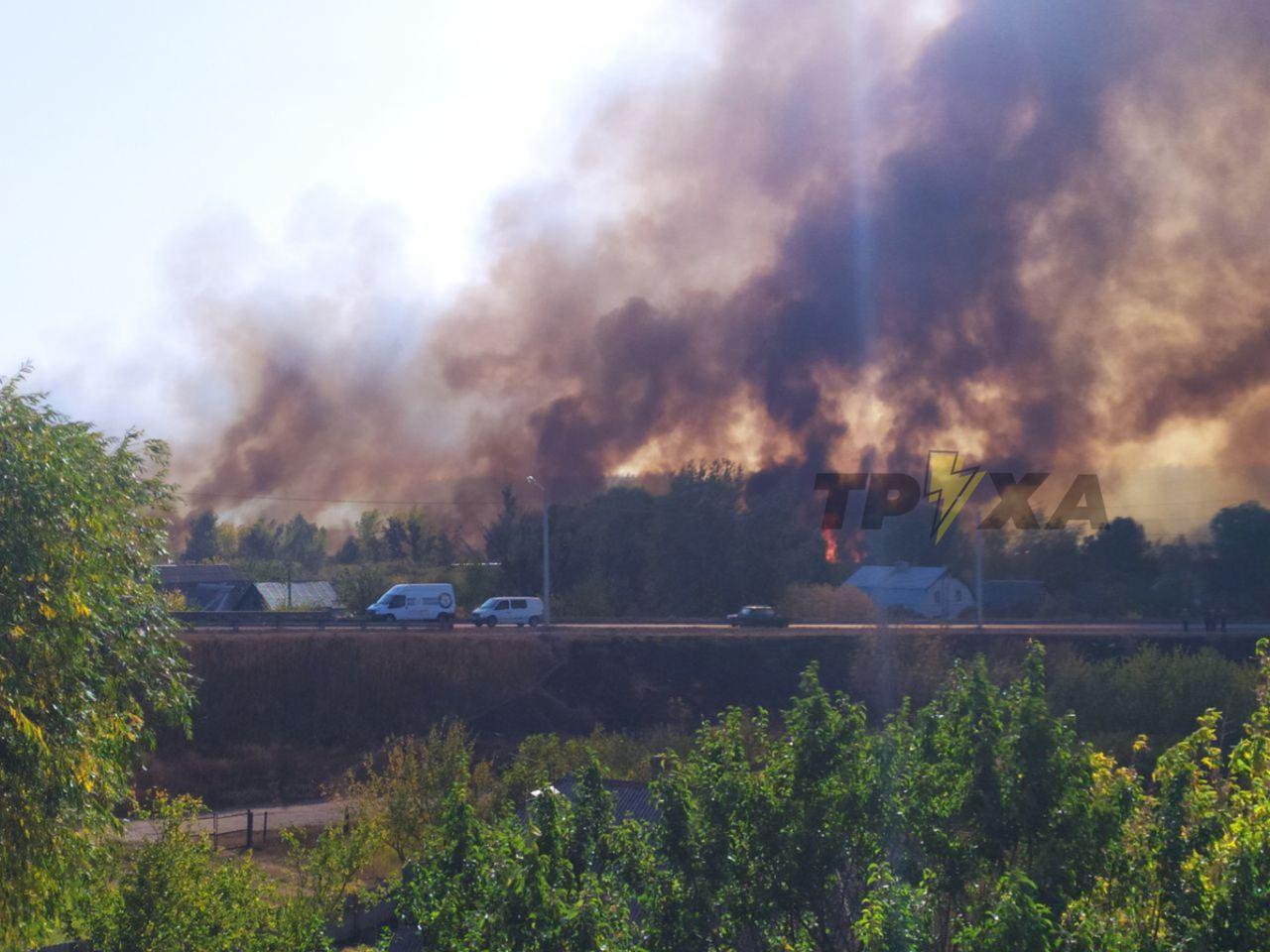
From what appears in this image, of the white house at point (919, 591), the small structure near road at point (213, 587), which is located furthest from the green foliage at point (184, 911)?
the small structure near road at point (213, 587)

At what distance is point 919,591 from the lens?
6456 centimetres

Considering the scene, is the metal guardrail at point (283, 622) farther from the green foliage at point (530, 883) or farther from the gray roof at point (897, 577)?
the green foliage at point (530, 883)

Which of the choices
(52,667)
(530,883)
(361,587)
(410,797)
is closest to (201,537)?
(361,587)

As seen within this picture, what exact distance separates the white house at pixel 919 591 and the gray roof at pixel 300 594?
31.1 m

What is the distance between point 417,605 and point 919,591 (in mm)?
27079

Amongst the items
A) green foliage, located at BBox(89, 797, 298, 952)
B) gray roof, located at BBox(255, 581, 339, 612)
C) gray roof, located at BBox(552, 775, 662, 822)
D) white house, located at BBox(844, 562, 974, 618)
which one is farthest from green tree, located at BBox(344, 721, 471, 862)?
gray roof, located at BBox(255, 581, 339, 612)

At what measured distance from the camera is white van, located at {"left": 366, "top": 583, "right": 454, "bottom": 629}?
54.5 m

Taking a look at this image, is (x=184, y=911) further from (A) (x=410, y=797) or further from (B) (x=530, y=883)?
(A) (x=410, y=797)

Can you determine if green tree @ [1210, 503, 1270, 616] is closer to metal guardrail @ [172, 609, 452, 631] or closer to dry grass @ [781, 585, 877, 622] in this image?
dry grass @ [781, 585, 877, 622]

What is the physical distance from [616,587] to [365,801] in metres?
42.2

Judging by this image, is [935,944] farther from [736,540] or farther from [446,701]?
[736,540]

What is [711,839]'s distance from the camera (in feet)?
29.1

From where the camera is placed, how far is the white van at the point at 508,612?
176ft

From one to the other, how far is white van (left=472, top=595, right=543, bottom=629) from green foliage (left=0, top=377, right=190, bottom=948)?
39.9 meters
